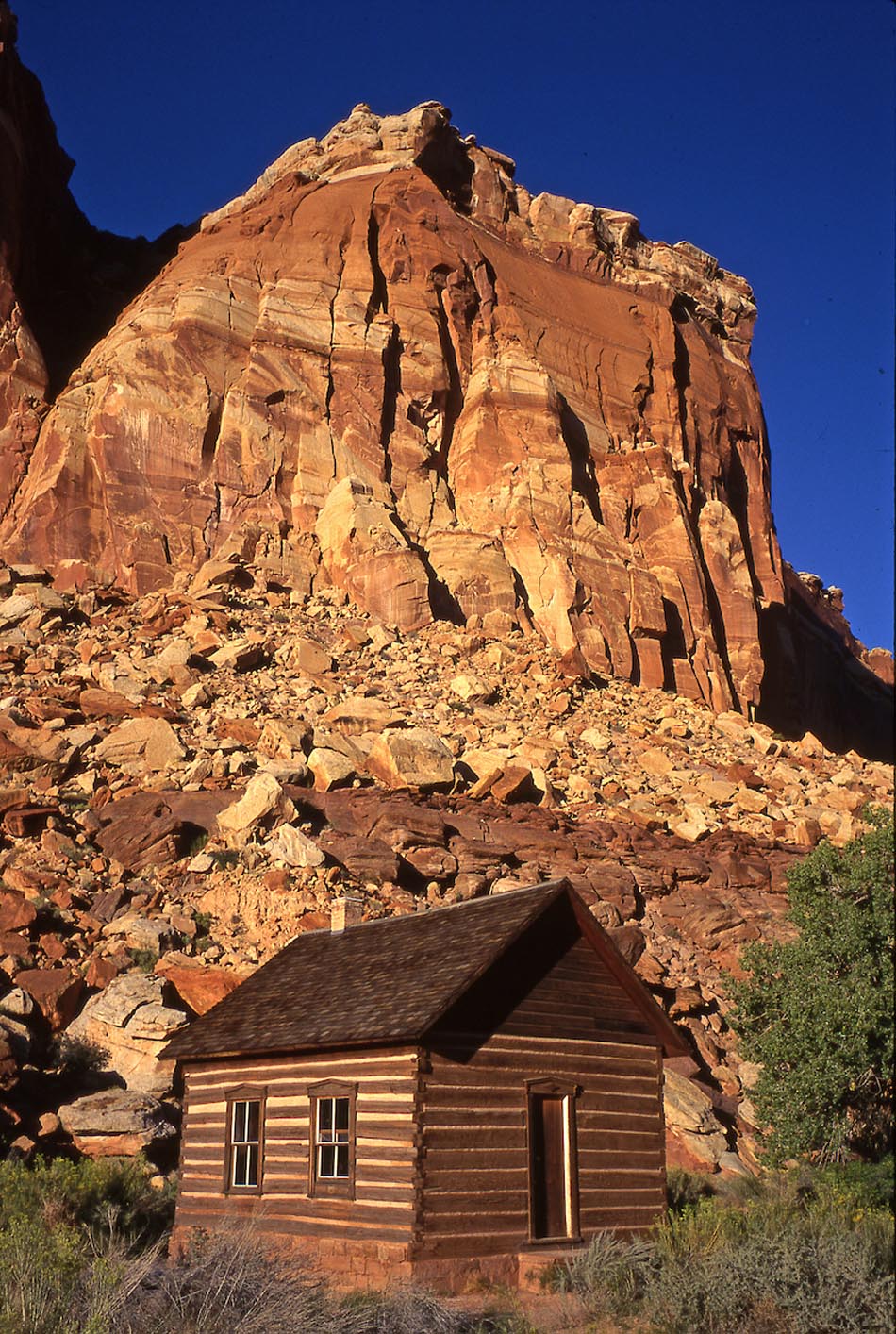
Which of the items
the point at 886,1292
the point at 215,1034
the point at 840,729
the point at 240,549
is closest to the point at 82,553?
the point at 240,549

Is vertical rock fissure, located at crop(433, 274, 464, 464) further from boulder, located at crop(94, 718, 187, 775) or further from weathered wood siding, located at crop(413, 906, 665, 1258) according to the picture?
weathered wood siding, located at crop(413, 906, 665, 1258)

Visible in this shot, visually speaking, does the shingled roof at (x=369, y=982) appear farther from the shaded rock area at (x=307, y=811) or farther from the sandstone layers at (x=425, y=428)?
the sandstone layers at (x=425, y=428)

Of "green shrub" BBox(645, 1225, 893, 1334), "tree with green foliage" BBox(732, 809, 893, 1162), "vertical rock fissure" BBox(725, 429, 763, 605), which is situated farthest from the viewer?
"vertical rock fissure" BBox(725, 429, 763, 605)

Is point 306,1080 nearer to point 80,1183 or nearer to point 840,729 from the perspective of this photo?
point 80,1183

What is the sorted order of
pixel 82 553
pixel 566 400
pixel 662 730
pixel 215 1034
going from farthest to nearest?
1. pixel 566 400
2. pixel 82 553
3. pixel 662 730
4. pixel 215 1034

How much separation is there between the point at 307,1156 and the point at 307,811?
1637cm

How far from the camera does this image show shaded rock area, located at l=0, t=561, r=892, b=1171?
23.3 metres

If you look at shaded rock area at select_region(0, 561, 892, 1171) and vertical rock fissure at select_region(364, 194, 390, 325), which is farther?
vertical rock fissure at select_region(364, 194, 390, 325)

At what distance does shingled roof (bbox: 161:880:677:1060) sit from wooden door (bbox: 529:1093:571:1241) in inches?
82.7

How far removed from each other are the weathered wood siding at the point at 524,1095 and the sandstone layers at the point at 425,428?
32552 millimetres

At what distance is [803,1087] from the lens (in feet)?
59.4

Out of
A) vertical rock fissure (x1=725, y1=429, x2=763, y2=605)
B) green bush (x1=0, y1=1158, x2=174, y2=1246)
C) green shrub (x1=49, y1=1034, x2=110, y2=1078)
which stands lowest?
green bush (x1=0, y1=1158, x2=174, y2=1246)

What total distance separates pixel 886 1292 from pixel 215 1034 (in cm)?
954

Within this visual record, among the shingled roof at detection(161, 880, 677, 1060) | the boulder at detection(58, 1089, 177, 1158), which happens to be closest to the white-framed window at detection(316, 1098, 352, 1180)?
the shingled roof at detection(161, 880, 677, 1060)
